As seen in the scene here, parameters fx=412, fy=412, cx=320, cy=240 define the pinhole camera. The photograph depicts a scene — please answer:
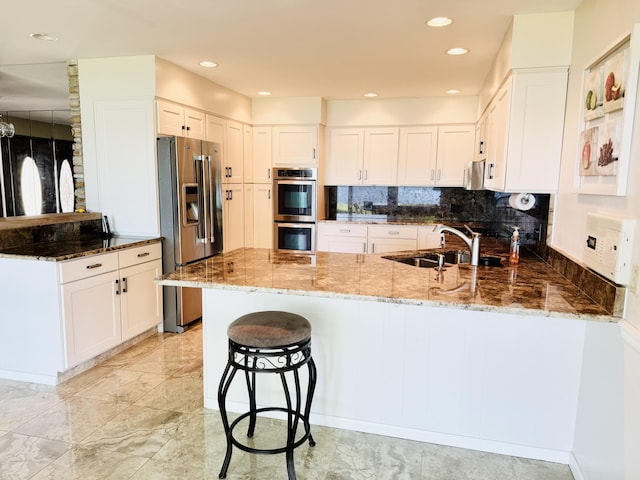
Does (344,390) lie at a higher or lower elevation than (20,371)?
higher

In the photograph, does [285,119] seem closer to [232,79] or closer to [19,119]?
[232,79]

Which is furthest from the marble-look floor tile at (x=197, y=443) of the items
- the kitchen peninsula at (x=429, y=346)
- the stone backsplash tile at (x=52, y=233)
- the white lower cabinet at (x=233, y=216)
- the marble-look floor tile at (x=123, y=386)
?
the white lower cabinet at (x=233, y=216)

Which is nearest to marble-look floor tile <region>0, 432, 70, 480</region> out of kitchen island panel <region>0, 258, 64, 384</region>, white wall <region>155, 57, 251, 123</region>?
kitchen island panel <region>0, 258, 64, 384</region>

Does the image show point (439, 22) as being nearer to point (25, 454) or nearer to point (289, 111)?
point (289, 111)

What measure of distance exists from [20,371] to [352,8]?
3.22m

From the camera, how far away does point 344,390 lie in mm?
2268

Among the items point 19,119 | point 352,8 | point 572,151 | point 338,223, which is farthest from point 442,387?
point 19,119

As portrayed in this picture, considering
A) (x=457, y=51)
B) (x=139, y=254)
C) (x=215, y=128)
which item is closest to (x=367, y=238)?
(x=215, y=128)

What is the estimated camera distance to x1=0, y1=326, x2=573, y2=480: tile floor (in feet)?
6.34

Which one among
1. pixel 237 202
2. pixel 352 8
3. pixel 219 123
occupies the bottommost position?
pixel 237 202

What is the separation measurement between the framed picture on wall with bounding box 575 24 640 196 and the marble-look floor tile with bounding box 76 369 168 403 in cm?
281

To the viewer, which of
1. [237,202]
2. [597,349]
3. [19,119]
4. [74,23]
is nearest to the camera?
[597,349]

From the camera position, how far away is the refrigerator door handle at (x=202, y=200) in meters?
3.76

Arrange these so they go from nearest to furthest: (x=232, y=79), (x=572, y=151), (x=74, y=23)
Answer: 1. (x=572, y=151)
2. (x=74, y=23)
3. (x=232, y=79)
